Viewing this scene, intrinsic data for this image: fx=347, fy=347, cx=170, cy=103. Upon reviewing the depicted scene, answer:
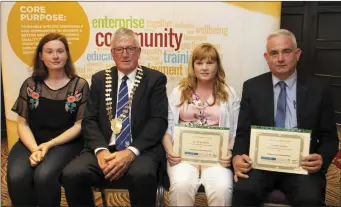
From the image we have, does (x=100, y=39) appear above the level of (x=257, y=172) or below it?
above

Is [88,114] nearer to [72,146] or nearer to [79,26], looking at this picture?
[72,146]

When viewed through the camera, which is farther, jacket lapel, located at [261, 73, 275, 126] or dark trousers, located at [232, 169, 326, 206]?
jacket lapel, located at [261, 73, 275, 126]

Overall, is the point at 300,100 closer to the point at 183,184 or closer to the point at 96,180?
the point at 183,184

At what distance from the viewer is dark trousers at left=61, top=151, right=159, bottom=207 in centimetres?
235

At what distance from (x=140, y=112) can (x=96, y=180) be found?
604 millimetres

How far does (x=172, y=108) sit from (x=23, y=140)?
1.20 metres

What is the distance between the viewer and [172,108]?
8.99 ft

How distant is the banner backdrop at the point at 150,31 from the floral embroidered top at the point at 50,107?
0.57 meters

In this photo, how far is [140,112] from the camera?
2.67 metres

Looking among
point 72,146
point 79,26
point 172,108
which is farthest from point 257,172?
point 79,26

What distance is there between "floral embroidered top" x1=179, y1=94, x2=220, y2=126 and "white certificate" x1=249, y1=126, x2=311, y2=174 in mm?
363

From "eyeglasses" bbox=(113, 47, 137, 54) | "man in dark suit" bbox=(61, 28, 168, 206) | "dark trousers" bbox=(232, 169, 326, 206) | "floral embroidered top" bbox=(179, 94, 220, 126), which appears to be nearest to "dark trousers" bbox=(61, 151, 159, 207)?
"man in dark suit" bbox=(61, 28, 168, 206)

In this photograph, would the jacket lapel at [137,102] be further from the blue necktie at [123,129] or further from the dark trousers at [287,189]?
the dark trousers at [287,189]

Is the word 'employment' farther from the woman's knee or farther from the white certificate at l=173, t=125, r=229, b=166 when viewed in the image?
the woman's knee
